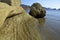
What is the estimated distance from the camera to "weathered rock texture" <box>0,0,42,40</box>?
11.3 feet

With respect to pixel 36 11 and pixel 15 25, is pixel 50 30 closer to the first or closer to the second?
pixel 36 11

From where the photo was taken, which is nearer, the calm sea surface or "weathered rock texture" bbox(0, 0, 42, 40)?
"weathered rock texture" bbox(0, 0, 42, 40)

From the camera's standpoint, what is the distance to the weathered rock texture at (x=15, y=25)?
3449 millimetres

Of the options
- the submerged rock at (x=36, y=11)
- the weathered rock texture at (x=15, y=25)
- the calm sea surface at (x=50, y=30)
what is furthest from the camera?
the submerged rock at (x=36, y=11)

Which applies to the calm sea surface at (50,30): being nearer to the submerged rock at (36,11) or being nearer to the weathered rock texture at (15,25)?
the submerged rock at (36,11)

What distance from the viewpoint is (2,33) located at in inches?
134

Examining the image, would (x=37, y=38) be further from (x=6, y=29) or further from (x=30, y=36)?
(x=6, y=29)

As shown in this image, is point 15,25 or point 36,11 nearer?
point 15,25

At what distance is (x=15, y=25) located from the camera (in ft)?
12.2

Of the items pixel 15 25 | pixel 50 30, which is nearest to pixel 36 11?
pixel 50 30

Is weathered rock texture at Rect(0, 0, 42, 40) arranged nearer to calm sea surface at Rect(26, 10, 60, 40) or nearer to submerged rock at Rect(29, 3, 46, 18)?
calm sea surface at Rect(26, 10, 60, 40)

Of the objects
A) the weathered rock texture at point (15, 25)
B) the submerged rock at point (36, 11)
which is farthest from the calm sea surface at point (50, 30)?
the weathered rock texture at point (15, 25)

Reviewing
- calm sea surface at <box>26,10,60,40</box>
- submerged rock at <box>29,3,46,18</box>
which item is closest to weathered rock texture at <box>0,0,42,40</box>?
calm sea surface at <box>26,10,60,40</box>

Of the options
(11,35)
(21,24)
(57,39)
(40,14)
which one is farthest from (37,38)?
(40,14)
